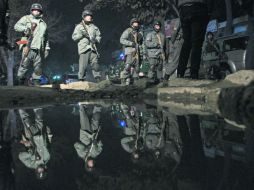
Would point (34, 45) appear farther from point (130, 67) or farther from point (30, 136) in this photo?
point (30, 136)

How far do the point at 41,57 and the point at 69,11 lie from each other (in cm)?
2724

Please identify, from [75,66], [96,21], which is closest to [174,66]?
[75,66]

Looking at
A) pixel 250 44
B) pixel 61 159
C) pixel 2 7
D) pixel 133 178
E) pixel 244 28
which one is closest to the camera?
pixel 133 178

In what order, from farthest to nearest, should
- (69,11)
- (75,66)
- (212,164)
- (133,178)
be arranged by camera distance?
(69,11) → (75,66) → (212,164) → (133,178)

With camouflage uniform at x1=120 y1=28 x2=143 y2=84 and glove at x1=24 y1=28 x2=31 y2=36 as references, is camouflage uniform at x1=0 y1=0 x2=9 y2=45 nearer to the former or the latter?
glove at x1=24 y1=28 x2=31 y2=36

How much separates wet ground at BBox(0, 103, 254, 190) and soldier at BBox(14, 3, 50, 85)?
504cm

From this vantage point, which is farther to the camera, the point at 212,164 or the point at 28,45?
the point at 28,45

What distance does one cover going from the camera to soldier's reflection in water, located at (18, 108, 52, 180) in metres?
1.84

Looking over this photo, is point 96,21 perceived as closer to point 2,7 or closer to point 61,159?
point 2,7

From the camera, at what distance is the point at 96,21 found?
114ft

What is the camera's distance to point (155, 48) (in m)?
10.9

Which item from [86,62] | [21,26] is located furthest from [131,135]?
[86,62]

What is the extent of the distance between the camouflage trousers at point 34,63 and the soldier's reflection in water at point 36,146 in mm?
4894

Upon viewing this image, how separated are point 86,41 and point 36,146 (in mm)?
6987
